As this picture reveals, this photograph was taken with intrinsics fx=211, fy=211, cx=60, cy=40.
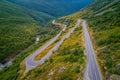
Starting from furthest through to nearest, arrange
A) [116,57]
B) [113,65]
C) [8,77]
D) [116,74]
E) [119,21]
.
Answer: [119,21] < [8,77] < [116,57] < [113,65] < [116,74]

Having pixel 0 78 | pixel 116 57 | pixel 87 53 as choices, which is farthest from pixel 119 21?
pixel 0 78

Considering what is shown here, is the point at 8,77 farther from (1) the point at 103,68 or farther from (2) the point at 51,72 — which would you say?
(1) the point at 103,68

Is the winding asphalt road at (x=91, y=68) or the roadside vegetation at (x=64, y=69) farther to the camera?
the roadside vegetation at (x=64, y=69)

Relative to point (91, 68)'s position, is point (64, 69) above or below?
above

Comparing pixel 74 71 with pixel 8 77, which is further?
pixel 8 77

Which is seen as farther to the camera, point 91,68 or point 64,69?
point 64,69

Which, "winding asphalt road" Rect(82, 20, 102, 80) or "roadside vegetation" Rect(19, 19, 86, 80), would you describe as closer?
"winding asphalt road" Rect(82, 20, 102, 80)

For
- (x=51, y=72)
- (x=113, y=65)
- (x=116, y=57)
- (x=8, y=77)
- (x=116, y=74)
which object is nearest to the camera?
(x=116, y=74)

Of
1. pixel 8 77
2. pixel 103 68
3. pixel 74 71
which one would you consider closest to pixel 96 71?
pixel 103 68

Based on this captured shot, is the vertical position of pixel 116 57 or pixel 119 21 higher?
pixel 119 21

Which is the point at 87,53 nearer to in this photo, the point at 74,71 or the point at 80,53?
the point at 80,53
